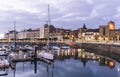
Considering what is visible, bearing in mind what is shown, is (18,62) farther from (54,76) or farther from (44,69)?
(54,76)

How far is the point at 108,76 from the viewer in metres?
35.3

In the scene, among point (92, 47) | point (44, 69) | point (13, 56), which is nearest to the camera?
point (44, 69)

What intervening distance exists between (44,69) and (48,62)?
6.07 meters

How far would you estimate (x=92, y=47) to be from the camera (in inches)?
3797

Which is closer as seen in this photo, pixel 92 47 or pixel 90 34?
pixel 92 47

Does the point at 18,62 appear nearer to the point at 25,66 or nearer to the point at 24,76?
the point at 25,66

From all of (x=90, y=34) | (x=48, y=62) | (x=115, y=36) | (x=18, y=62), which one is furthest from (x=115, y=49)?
(x=90, y=34)

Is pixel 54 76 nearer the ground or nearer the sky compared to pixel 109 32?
nearer the ground

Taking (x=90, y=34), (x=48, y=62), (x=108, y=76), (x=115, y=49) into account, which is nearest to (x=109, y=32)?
(x=90, y=34)

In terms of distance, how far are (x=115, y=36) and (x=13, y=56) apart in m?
106

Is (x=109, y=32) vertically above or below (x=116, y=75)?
above

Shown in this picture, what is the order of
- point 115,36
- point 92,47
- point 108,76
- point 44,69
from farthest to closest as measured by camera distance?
point 115,36
point 92,47
point 44,69
point 108,76

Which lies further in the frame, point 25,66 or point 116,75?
point 25,66

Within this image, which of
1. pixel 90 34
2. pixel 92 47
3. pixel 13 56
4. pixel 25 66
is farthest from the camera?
pixel 90 34
